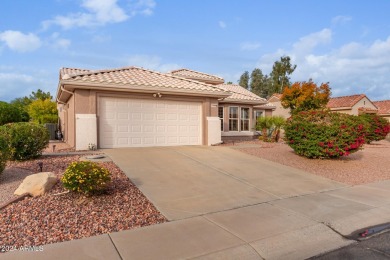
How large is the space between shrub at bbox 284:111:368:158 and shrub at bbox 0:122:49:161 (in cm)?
996

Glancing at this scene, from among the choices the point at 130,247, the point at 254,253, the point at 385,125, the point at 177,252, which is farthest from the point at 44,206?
the point at 385,125

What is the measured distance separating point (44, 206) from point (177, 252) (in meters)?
3.11

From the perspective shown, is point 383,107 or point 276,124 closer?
point 276,124

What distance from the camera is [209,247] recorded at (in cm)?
452

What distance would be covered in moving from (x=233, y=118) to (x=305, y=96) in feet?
23.4

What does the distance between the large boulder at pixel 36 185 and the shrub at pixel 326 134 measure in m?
9.65

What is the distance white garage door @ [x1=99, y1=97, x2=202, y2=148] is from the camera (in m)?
12.8

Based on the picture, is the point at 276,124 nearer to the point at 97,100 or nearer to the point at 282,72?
the point at 97,100

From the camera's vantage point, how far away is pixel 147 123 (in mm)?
13711

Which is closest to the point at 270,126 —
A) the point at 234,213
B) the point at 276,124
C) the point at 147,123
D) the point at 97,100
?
the point at 276,124

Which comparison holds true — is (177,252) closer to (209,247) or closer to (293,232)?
(209,247)

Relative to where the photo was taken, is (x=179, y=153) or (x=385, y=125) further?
(x=385, y=125)

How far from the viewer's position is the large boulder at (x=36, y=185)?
625cm

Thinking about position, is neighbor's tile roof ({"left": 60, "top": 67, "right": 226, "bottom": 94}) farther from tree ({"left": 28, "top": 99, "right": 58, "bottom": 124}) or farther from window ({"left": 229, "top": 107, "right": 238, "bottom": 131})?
tree ({"left": 28, "top": 99, "right": 58, "bottom": 124})
